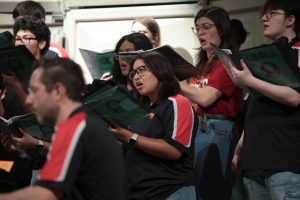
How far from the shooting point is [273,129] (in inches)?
94.7

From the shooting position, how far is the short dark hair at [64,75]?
1891 mm

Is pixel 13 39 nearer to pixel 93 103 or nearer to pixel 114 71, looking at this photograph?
pixel 114 71

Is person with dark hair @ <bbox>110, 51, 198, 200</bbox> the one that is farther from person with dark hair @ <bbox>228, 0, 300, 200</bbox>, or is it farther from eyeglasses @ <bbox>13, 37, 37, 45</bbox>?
Answer: eyeglasses @ <bbox>13, 37, 37, 45</bbox>

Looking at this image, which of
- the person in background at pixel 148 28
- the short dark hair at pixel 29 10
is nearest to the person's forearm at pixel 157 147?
the person in background at pixel 148 28

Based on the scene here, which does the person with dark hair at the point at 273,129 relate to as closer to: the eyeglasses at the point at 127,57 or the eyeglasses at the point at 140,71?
the eyeglasses at the point at 140,71

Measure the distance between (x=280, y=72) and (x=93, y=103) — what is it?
0.78m

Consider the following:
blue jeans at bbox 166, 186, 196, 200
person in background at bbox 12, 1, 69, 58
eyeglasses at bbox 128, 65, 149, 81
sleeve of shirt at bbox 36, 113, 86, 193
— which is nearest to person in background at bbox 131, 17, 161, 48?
person in background at bbox 12, 1, 69, 58

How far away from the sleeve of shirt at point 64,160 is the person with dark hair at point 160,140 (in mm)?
732

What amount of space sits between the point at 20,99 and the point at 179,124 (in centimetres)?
84

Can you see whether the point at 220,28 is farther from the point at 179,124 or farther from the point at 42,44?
the point at 42,44

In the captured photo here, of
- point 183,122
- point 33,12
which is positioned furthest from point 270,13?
point 33,12

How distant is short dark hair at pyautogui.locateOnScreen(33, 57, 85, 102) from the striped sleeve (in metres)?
0.15

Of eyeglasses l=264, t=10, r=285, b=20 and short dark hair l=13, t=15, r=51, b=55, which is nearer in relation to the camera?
eyeglasses l=264, t=10, r=285, b=20

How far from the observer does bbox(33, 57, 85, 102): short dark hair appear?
1.89 m
